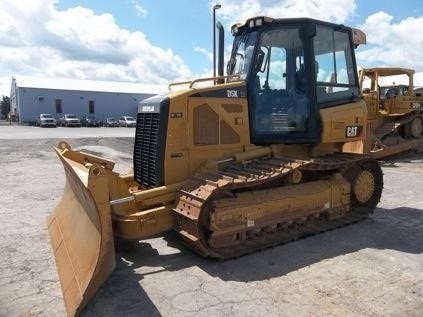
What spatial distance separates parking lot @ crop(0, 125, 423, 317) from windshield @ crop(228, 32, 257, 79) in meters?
2.55

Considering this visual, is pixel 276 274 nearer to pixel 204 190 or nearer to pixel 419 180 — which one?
pixel 204 190

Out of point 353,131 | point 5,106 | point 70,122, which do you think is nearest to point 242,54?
point 353,131

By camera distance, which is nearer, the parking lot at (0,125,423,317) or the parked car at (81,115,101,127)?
the parking lot at (0,125,423,317)

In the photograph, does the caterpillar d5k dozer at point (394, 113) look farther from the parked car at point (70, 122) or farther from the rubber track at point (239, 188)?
the parked car at point (70, 122)

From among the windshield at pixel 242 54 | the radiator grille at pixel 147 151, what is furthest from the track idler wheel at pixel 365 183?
the radiator grille at pixel 147 151

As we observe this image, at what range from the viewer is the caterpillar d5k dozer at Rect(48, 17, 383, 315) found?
A: 5297 mm

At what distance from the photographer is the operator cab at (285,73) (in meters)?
6.26

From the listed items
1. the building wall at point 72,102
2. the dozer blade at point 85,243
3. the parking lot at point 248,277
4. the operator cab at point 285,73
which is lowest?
the parking lot at point 248,277

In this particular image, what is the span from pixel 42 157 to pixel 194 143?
1137cm

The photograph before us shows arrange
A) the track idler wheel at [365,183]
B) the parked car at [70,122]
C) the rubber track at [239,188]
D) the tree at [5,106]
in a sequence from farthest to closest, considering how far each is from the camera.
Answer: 1. the tree at [5,106]
2. the parked car at [70,122]
3. the track idler wheel at [365,183]
4. the rubber track at [239,188]

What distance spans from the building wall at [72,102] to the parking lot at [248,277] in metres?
46.8

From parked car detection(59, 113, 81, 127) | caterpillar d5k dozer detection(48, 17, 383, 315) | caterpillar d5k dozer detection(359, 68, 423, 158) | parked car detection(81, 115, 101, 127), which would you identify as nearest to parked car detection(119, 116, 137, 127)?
parked car detection(81, 115, 101, 127)

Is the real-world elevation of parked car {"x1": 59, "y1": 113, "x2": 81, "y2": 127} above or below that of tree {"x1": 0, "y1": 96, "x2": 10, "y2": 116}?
below

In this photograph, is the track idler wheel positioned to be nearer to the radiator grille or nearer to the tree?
the radiator grille
